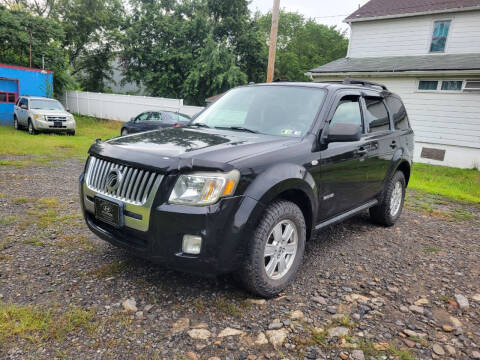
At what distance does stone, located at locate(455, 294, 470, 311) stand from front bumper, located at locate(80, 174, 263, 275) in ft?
6.43

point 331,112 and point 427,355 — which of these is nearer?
point 427,355

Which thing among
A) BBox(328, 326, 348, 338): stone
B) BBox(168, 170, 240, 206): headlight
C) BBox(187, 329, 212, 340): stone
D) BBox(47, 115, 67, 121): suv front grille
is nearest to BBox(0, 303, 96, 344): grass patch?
BBox(187, 329, 212, 340): stone

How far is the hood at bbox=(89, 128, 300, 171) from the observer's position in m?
2.45

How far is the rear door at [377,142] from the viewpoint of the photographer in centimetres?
405

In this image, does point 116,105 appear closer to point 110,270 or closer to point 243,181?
point 110,270

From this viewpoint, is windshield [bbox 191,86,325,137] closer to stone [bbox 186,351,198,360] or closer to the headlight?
the headlight

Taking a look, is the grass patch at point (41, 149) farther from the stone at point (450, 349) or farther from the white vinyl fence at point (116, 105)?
the stone at point (450, 349)

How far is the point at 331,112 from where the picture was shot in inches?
136

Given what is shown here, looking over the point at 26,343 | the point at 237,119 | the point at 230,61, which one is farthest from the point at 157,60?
the point at 26,343

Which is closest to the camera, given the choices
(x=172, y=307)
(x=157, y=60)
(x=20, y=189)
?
(x=172, y=307)

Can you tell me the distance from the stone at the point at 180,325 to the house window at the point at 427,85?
43.9 feet

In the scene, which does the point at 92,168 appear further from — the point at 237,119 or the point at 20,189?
the point at 20,189

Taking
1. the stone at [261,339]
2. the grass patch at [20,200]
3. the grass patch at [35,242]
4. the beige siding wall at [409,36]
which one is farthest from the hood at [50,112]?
the stone at [261,339]

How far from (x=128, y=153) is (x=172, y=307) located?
1.24m
